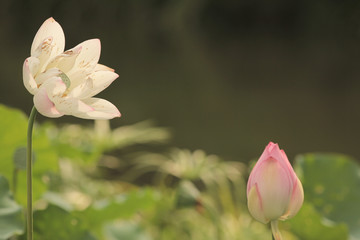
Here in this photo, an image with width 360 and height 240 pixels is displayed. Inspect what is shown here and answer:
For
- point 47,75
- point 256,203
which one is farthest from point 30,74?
point 256,203

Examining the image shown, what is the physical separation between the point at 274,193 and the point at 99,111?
0.09 m

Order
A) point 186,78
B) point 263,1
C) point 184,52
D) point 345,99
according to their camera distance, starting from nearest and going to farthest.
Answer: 1. point 345,99
2. point 186,78
3. point 184,52
4. point 263,1

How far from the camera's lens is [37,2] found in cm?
1653

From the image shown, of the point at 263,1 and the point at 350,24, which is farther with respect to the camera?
the point at 263,1

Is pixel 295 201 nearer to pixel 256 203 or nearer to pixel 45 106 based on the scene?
pixel 256 203

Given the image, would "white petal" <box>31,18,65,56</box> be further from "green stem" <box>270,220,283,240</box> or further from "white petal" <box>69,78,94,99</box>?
"green stem" <box>270,220,283,240</box>

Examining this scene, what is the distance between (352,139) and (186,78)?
3.20 m

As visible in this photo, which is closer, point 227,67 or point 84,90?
point 84,90

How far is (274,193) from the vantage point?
274mm

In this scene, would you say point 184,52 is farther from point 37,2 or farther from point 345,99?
point 37,2

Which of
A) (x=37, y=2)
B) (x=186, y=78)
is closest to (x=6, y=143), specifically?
(x=186, y=78)

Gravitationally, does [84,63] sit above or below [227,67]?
below

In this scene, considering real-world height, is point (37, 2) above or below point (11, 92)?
above

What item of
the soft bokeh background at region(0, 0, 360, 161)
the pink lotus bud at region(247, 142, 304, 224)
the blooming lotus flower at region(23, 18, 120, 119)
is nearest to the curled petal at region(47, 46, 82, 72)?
the blooming lotus flower at region(23, 18, 120, 119)
